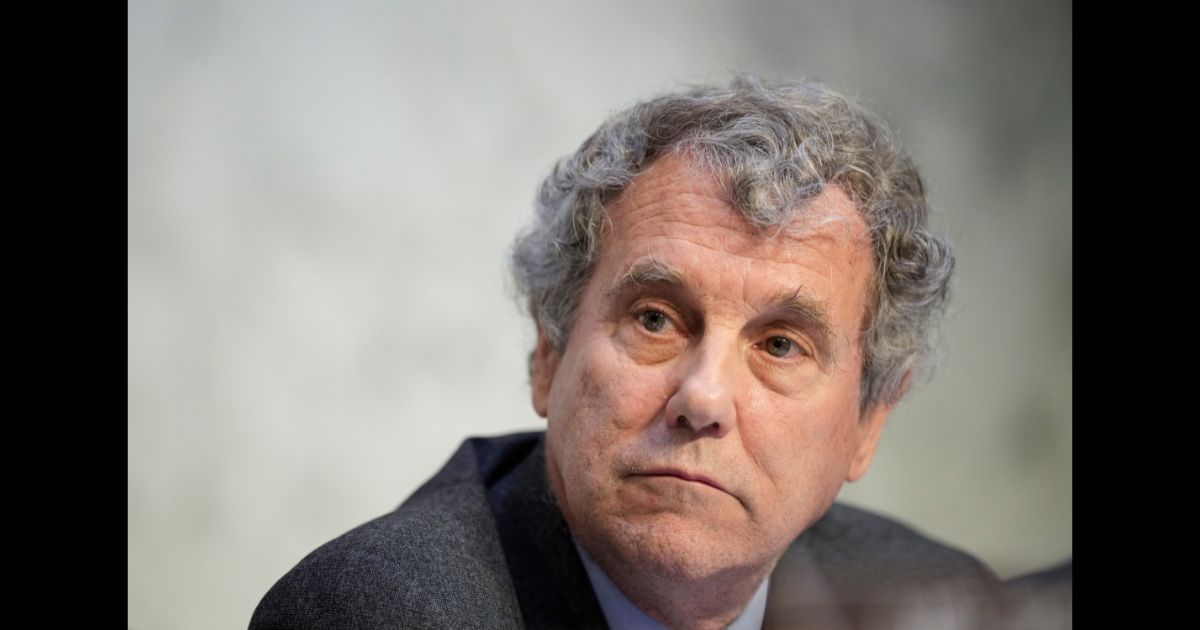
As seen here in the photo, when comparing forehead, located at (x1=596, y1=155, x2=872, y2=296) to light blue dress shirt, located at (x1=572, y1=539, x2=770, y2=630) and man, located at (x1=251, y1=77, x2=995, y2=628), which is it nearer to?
man, located at (x1=251, y1=77, x2=995, y2=628)

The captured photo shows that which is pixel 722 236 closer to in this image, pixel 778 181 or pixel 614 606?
pixel 778 181

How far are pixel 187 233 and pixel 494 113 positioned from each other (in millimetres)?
645

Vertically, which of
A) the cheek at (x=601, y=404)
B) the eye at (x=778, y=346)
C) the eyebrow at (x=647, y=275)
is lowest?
the cheek at (x=601, y=404)

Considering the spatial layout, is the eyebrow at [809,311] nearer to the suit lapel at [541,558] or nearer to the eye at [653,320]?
the eye at [653,320]

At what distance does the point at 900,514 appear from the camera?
2445mm

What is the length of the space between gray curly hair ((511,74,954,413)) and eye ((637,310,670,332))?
158mm

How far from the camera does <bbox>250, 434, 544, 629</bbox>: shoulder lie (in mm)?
1383

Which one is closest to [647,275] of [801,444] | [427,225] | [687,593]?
[801,444]

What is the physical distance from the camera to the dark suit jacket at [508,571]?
1402mm

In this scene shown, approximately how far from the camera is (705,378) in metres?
1.43

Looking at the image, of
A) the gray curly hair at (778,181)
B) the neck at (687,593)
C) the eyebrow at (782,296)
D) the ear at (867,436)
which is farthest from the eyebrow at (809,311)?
the neck at (687,593)

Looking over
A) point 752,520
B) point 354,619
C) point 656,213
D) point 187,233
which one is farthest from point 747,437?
point 187,233

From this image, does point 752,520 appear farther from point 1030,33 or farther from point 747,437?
point 1030,33

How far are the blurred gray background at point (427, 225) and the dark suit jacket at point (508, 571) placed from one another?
19 cm
